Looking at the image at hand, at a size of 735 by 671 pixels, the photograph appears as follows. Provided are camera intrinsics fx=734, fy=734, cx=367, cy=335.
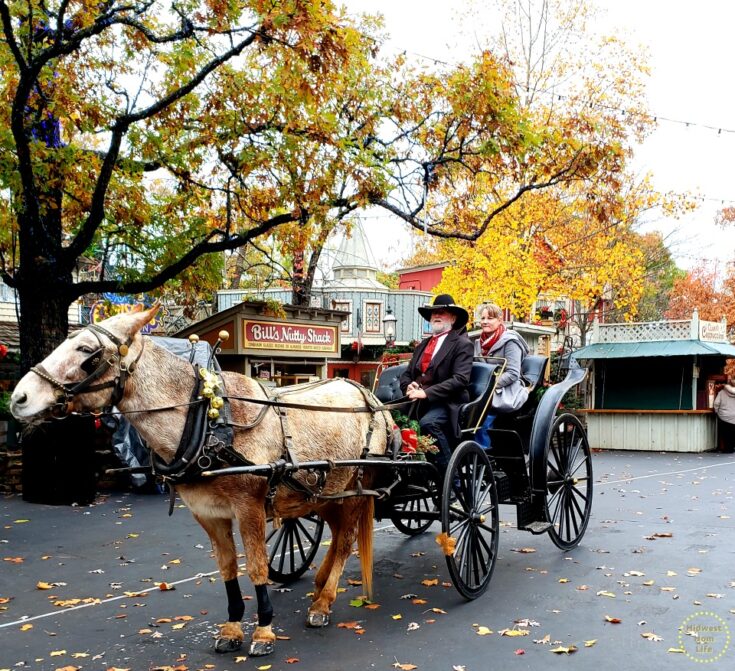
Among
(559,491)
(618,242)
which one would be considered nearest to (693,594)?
(559,491)

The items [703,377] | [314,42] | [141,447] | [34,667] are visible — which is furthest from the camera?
[703,377]

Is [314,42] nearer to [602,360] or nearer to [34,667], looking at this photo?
[34,667]

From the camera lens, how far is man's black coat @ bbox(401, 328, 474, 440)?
19.4 ft

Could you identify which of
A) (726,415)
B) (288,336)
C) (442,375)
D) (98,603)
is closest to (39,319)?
(98,603)

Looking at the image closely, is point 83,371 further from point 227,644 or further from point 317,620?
point 317,620

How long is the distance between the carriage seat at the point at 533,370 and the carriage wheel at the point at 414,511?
1521mm

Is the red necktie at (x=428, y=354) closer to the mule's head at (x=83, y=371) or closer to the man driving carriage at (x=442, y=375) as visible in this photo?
the man driving carriage at (x=442, y=375)

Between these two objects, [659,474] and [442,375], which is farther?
[659,474]

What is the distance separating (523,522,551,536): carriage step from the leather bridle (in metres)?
3.91

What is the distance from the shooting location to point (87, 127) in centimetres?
935

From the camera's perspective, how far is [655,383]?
20453 millimetres

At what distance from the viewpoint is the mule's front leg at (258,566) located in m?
4.59

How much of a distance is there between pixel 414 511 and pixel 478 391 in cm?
119

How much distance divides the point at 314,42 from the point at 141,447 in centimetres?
646
